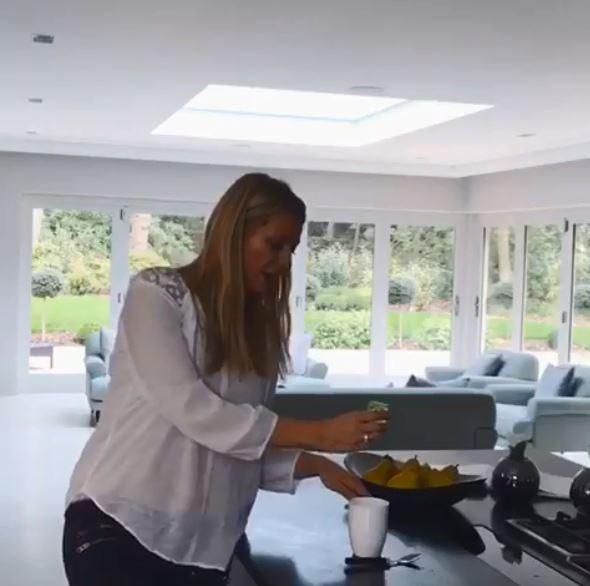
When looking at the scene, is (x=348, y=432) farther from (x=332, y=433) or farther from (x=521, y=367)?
(x=521, y=367)

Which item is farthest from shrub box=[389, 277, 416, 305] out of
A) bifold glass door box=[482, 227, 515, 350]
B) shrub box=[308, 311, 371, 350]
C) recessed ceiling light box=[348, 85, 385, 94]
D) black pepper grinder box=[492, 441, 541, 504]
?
black pepper grinder box=[492, 441, 541, 504]

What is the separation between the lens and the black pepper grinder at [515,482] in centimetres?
230

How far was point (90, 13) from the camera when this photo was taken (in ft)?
13.4

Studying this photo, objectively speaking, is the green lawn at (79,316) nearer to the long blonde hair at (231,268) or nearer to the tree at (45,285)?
the tree at (45,285)

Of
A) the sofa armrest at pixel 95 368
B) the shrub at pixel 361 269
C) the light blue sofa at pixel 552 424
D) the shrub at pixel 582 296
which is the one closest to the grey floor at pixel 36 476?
the light blue sofa at pixel 552 424

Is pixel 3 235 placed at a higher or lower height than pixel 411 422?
higher

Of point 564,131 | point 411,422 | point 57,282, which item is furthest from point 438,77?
point 57,282

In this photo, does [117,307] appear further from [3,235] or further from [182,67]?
[182,67]

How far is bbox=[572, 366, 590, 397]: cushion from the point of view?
7551 mm

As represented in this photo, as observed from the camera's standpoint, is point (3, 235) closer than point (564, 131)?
No

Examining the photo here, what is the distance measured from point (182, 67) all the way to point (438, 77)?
144cm

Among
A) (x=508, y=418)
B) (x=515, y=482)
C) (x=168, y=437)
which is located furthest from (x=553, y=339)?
(x=168, y=437)

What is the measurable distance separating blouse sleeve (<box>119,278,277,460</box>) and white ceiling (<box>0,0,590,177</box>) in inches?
98.5

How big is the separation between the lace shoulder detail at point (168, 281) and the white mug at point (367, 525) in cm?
55
